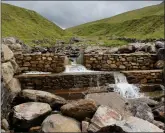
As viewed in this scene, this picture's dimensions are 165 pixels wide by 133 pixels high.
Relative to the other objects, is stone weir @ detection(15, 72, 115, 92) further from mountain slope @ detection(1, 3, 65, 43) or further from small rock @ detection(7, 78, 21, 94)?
mountain slope @ detection(1, 3, 65, 43)

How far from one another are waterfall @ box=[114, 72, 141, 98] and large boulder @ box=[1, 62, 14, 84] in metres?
4.32

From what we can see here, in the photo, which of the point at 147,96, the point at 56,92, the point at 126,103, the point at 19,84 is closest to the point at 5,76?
the point at 19,84

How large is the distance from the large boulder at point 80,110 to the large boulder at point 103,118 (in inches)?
11.1

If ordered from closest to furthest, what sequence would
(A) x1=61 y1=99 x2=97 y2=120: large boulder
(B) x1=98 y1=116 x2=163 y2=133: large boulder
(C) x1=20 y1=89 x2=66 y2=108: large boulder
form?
1. (B) x1=98 y1=116 x2=163 y2=133: large boulder
2. (A) x1=61 y1=99 x2=97 y2=120: large boulder
3. (C) x1=20 y1=89 x2=66 y2=108: large boulder

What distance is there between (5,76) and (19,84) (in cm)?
156

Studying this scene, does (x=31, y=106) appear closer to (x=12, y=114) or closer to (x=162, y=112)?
(x=12, y=114)

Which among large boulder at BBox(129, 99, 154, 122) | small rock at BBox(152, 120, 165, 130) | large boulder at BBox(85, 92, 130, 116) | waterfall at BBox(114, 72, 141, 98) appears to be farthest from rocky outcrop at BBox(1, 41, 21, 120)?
small rock at BBox(152, 120, 165, 130)

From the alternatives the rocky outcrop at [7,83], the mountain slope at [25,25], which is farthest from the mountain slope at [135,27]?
the rocky outcrop at [7,83]

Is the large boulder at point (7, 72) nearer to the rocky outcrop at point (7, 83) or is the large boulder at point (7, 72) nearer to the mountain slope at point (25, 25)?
the rocky outcrop at point (7, 83)

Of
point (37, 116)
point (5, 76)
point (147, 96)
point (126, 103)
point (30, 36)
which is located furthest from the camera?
point (30, 36)

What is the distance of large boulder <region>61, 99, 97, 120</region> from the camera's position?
10.9 meters

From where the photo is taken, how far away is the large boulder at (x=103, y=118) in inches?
398

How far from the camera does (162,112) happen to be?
1144cm

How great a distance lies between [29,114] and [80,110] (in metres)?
1.67
